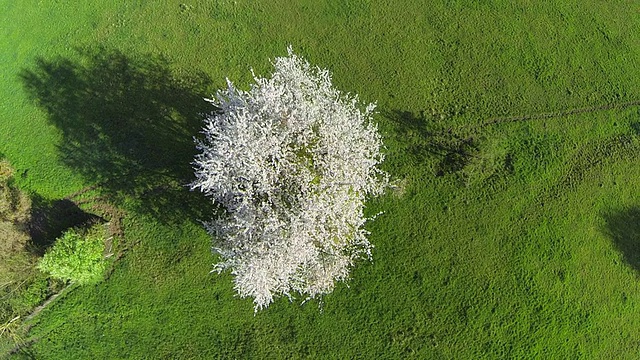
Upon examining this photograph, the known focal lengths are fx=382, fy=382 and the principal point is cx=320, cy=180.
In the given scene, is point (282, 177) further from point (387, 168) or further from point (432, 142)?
point (432, 142)

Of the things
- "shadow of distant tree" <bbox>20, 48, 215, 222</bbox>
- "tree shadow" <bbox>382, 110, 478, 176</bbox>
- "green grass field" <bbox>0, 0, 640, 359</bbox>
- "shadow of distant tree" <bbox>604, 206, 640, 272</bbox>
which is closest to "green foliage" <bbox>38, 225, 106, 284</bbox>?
"green grass field" <bbox>0, 0, 640, 359</bbox>

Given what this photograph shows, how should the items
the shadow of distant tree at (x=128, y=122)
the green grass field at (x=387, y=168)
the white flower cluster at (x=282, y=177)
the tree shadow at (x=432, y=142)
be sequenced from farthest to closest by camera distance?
the tree shadow at (x=432, y=142), the shadow of distant tree at (x=128, y=122), the green grass field at (x=387, y=168), the white flower cluster at (x=282, y=177)

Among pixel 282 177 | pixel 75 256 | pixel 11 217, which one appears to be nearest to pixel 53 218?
pixel 11 217

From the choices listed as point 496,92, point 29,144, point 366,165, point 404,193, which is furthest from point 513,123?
point 29,144

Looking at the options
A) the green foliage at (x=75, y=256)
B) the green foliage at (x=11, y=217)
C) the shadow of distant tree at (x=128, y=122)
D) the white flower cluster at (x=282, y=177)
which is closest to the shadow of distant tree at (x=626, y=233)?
the white flower cluster at (x=282, y=177)

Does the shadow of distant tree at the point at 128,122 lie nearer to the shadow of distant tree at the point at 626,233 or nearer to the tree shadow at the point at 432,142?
the tree shadow at the point at 432,142

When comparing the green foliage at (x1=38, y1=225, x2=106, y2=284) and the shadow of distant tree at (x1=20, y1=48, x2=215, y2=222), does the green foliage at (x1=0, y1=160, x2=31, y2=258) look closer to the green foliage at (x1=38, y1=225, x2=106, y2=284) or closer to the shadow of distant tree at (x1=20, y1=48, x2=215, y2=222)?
the green foliage at (x1=38, y1=225, x2=106, y2=284)
